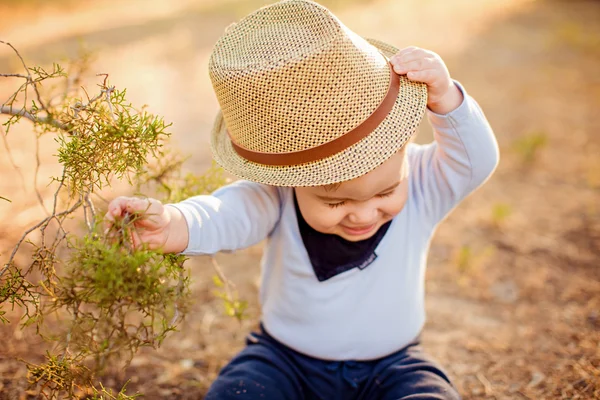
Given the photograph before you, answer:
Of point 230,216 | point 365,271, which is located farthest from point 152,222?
point 365,271

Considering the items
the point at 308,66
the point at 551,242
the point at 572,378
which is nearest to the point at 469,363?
the point at 572,378

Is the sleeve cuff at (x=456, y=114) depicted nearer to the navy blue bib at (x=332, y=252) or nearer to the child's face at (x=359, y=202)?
the child's face at (x=359, y=202)

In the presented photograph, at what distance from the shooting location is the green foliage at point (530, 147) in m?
4.36

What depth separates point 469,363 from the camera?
8.49 feet

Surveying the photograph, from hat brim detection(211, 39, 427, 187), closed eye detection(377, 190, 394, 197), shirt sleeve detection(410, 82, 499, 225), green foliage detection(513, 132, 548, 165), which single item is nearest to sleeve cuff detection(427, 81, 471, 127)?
shirt sleeve detection(410, 82, 499, 225)

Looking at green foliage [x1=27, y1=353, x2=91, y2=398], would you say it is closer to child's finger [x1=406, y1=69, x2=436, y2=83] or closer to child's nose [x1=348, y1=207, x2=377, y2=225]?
child's nose [x1=348, y1=207, x2=377, y2=225]

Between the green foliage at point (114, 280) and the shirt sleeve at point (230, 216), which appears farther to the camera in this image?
the shirt sleeve at point (230, 216)

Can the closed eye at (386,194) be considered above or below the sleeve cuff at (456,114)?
below

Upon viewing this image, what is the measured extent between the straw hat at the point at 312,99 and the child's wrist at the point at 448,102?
131 mm

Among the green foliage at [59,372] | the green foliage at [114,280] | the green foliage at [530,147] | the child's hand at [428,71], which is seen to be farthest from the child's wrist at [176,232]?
the green foliage at [530,147]

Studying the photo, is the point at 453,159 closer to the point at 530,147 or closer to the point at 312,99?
the point at 312,99

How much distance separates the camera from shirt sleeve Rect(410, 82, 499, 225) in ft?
6.14

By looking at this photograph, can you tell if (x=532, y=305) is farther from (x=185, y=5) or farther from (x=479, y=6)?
(x=185, y=5)

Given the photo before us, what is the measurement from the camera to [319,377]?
2.11m
